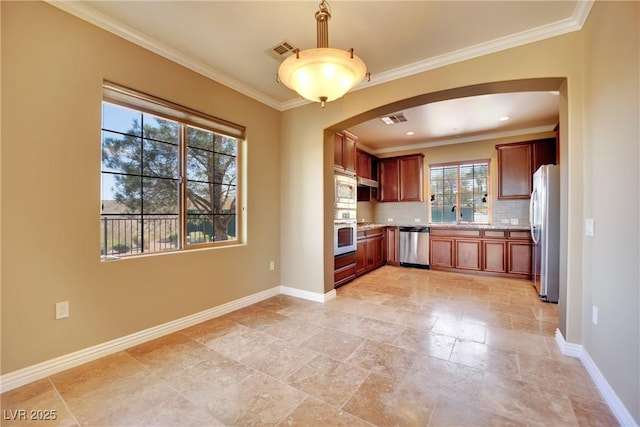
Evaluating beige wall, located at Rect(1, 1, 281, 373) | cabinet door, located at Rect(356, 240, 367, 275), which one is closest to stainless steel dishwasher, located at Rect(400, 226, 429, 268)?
cabinet door, located at Rect(356, 240, 367, 275)

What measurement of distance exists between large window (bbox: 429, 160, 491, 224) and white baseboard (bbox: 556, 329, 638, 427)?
354cm

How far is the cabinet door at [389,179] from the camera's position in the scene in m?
6.20

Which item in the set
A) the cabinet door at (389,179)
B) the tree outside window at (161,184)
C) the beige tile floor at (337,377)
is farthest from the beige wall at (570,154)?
the cabinet door at (389,179)

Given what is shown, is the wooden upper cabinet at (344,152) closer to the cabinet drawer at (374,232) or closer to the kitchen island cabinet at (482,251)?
the cabinet drawer at (374,232)

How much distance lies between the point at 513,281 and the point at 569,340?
107 inches

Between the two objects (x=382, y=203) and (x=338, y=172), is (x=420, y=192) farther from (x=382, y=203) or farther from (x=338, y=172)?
(x=338, y=172)

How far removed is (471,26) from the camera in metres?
2.27

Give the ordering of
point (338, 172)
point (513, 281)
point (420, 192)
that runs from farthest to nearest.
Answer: point (420, 192)
point (513, 281)
point (338, 172)

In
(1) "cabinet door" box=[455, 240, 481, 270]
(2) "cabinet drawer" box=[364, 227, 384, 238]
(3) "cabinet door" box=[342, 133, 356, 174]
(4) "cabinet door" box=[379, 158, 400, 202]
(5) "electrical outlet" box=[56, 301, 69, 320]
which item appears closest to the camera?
(5) "electrical outlet" box=[56, 301, 69, 320]

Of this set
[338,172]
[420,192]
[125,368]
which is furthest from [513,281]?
[125,368]

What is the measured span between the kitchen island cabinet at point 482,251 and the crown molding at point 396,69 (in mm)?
3420

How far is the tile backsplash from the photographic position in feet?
16.9

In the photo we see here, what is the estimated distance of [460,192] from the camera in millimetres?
5723

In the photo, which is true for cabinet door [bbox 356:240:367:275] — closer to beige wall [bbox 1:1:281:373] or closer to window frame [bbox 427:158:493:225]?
window frame [bbox 427:158:493:225]
